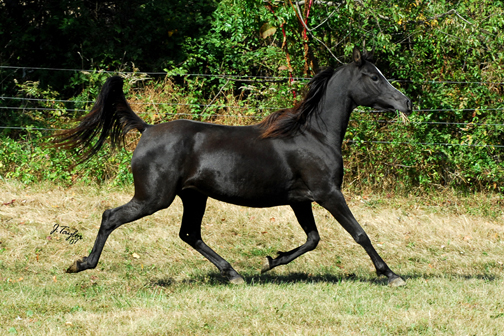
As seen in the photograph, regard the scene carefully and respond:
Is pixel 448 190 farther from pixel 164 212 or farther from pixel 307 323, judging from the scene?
Answer: pixel 307 323

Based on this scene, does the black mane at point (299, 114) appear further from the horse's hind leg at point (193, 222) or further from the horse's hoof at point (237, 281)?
the horse's hoof at point (237, 281)

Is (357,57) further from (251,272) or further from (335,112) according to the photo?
(251,272)

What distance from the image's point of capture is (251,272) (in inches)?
254

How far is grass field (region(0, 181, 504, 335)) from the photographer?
439cm

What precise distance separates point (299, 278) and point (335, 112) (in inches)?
72.2

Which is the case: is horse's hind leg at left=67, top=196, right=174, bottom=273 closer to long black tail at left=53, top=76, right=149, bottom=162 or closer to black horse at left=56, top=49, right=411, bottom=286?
black horse at left=56, top=49, right=411, bottom=286

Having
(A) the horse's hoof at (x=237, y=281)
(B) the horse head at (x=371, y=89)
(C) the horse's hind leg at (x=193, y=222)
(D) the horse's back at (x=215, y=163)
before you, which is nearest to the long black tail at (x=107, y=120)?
(D) the horse's back at (x=215, y=163)

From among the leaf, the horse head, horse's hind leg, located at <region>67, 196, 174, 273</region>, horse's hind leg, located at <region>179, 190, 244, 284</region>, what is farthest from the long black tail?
the leaf

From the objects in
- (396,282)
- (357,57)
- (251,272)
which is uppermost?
(357,57)

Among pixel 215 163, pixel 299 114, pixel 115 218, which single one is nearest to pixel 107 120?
pixel 115 218

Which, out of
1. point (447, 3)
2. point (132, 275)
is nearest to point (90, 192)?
point (132, 275)

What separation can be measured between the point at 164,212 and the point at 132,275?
209 cm

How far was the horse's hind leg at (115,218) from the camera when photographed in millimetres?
5340

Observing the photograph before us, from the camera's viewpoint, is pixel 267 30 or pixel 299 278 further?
pixel 267 30
